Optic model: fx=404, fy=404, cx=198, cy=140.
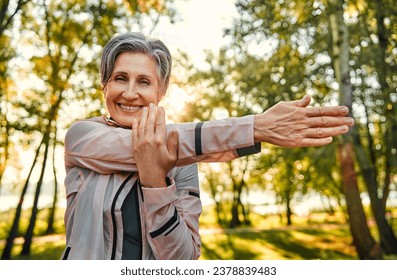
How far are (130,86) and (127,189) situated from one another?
11.5 inches

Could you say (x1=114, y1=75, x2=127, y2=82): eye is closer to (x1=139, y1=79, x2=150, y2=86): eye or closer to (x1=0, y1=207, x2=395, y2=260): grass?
(x1=139, y1=79, x2=150, y2=86): eye

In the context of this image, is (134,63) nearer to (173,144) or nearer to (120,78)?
(120,78)

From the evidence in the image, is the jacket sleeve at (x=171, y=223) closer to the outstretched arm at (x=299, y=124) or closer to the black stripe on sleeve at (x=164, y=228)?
the black stripe on sleeve at (x=164, y=228)

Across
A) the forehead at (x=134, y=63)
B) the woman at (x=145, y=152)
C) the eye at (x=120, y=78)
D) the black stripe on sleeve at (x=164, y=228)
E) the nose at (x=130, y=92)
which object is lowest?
the black stripe on sleeve at (x=164, y=228)

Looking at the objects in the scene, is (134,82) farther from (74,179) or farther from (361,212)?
(361,212)

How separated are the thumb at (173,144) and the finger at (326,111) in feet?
0.97

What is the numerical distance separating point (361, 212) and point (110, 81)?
684cm

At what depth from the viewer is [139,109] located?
115 cm

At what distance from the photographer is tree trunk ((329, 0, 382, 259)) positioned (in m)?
6.56

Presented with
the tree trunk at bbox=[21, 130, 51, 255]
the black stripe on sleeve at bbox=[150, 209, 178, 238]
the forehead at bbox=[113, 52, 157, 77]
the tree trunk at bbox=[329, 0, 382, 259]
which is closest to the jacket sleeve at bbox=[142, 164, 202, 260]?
the black stripe on sleeve at bbox=[150, 209, 178, 238]

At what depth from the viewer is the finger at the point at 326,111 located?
883mm

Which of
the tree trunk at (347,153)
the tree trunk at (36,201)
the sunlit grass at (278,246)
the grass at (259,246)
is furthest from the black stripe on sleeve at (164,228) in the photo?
the sunlit grass at (278,246)

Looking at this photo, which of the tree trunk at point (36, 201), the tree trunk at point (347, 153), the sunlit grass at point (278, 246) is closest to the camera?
the tree trunk at point (347, 153)
